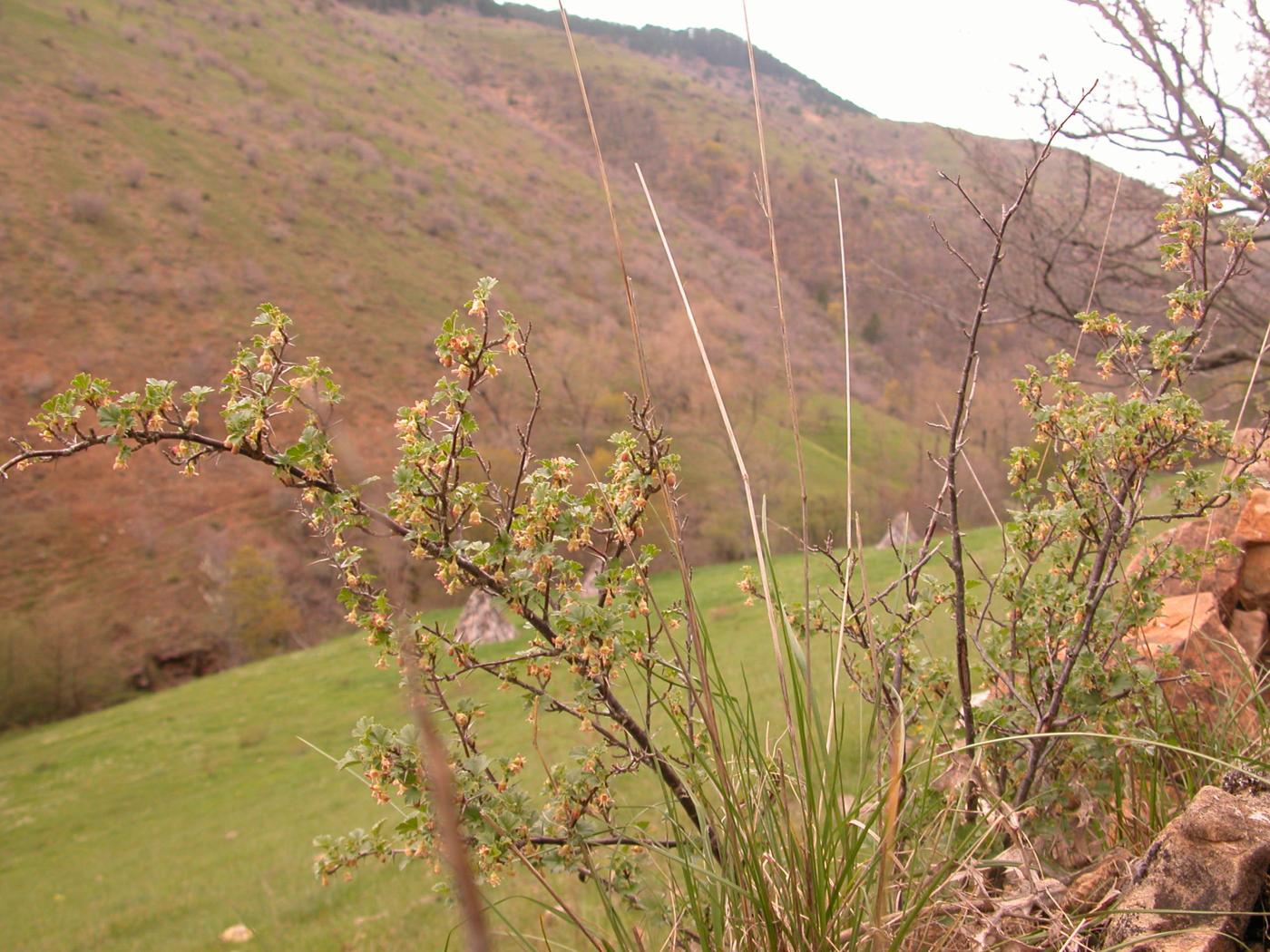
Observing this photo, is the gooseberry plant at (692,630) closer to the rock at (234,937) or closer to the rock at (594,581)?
the rock at (594,581)

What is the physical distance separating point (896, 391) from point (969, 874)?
199 ft

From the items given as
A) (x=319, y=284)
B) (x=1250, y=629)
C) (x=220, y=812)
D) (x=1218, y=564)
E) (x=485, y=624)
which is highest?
(x=1218, y=564)

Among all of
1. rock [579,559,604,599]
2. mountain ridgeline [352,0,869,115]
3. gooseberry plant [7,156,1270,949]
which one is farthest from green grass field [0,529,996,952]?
mountain ridgeline [352,0,869,115]

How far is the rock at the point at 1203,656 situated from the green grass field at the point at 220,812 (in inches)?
38.3

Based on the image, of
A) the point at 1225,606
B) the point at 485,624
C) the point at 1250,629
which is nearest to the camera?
the point at 1250,629

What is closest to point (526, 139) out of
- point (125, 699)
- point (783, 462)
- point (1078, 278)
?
point (783, 462)

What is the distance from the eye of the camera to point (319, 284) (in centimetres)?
5428

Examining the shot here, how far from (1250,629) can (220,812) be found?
16846mm

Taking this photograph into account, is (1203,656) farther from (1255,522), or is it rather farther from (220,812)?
(220,812)

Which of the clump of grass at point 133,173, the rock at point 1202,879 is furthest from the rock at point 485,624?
the clump of grass at point 133,173

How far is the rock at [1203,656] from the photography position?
2.91 m

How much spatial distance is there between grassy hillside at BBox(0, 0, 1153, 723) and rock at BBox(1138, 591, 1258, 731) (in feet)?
24.3

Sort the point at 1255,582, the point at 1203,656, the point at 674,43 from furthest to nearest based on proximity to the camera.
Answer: the point at 674,43, the point at 1255,582, the point at 1203,656

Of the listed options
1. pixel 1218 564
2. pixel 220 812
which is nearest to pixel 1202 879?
pixel 1218 564
